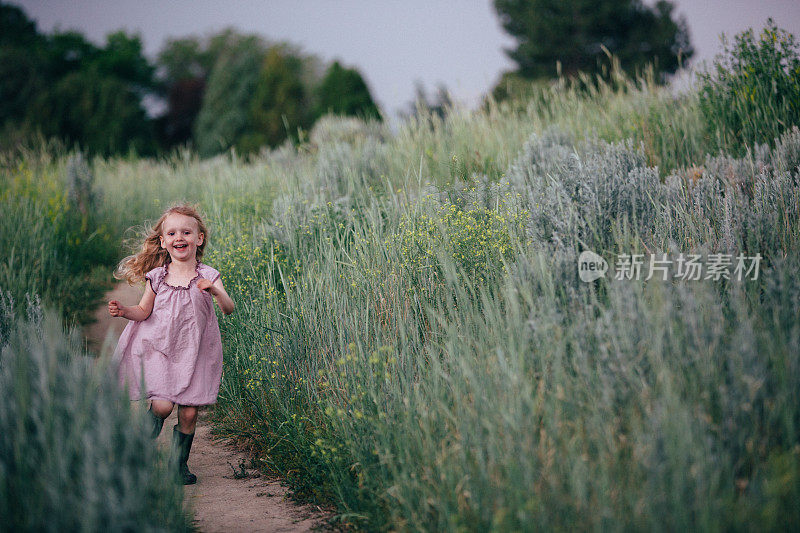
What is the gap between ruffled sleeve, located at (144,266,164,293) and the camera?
11.2 feet

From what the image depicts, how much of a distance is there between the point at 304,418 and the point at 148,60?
1677 inches

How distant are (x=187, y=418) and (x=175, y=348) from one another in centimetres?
41

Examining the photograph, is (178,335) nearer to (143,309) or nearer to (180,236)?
(143,309)

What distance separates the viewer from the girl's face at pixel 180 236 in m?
3.47

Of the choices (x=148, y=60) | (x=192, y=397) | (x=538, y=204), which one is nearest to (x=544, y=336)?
(x=538, y=204)

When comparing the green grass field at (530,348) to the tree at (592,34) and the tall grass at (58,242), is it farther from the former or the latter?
the tree at (592,34)

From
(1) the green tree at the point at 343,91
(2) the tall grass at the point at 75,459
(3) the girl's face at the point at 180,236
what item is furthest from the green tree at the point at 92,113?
(2) the tall grass at the point at 75,459

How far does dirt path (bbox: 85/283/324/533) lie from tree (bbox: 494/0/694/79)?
23.7 metres

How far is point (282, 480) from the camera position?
3.26 meters

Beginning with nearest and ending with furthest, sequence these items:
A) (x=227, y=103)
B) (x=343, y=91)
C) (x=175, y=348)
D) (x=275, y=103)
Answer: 1. (x=175, y=348)
2. (x=343, y=91)
3. (x=275, y=103)
4. (x=227, y=103)

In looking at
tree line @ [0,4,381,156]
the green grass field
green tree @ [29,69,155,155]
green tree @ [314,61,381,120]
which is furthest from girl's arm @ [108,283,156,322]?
green tree @ [29,69,155,155]

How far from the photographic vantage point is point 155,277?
Answer: 345 centimetres

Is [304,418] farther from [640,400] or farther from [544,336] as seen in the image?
[640,400]

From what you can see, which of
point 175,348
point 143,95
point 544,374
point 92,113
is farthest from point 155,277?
point 143,95
